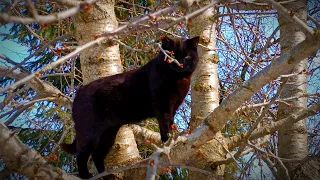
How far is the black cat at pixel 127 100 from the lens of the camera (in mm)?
3068

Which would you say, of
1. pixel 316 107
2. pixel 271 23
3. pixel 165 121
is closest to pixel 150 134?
pixel 165 121

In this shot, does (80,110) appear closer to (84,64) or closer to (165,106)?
(84,64)

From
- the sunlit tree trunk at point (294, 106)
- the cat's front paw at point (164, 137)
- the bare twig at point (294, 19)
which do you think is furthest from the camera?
the sunlit tree trunk at point (294, 106)

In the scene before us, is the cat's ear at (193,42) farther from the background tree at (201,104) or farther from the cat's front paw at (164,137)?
the cat's front paw at (164,137)

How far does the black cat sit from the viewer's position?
3.07 meters

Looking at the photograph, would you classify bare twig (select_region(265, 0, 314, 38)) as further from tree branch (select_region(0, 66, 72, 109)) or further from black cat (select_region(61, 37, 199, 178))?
tree branch (select_region(0, 66, 72, 109))

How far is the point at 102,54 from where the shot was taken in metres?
3.29

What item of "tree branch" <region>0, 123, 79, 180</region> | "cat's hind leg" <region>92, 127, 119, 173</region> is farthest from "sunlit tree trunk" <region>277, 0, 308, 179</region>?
"tree branch" <region>0, 123, 79, 180</region>

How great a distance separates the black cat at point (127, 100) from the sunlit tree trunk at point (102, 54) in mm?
102

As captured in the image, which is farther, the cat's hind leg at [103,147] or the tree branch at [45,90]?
the cat's hind leg at [103,147]

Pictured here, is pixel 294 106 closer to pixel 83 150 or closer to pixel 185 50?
pixel 185 50

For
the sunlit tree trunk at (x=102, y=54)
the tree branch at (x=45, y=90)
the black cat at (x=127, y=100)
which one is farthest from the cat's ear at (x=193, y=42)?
the tree branch at (x=45, y=90)

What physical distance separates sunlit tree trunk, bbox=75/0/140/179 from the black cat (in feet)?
0.34

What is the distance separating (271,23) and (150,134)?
3.04 m
